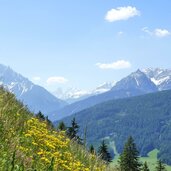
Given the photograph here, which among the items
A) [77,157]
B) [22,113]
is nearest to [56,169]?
[77,157]

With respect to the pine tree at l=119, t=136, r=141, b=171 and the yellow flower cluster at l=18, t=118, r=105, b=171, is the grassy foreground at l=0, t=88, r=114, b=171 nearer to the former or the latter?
the yellow flower cluster at l=18, t=118, r=105, b=171

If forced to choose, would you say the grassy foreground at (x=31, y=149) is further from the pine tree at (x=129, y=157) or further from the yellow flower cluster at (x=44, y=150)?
the pine tree at (x=129, y=157)

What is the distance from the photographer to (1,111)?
34.3 ft

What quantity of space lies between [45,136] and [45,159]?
2052 millimetres

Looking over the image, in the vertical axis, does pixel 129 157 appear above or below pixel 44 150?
above

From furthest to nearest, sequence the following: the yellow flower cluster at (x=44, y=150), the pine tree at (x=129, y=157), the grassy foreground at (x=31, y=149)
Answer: the pine tree at (x=129, y=157) < the yellow flower cluster at (x=44, y=150) < the grassy foreground at (x=31, y=149)

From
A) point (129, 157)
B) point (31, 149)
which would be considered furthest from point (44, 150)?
point (129, 157)

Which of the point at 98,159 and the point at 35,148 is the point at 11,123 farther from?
the point at 98,159

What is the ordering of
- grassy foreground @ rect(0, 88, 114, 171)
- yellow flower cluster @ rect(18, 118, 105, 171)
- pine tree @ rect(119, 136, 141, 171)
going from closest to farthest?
grassy foreground @ rect(0, 88, 114, 171) < yellow flower cluster @ rect(18, 118, 105, 171) < pine tree @ rect(119, 136, 141, 171)

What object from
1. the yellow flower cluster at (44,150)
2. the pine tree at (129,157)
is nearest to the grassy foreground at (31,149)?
the yellow flower cluster at (44,150)

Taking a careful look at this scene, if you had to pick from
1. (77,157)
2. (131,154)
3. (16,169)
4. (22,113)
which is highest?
(131,154)

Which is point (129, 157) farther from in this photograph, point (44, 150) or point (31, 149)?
point (31, 149)

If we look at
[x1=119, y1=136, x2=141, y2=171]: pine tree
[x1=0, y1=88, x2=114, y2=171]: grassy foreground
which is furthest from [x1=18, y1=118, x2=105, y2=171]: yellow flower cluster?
[x1=119, y1=136, x2=141, y2=171]: pine tree

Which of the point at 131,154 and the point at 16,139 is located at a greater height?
the point at 131,154
